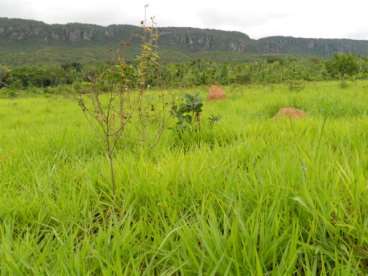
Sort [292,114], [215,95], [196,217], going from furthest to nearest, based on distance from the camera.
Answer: [215,95] → [292,114] → [196,217]

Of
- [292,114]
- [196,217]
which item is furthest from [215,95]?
[196,217]

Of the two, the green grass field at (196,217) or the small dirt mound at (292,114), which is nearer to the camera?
Answer: the green grass field at (196,217)

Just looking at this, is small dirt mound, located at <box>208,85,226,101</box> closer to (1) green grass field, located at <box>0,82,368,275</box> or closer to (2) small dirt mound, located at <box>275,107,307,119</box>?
(2) small dirt mound, located at <box>275,107,307,119</box>

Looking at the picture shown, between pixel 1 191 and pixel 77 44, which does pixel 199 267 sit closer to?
pixel 1 191

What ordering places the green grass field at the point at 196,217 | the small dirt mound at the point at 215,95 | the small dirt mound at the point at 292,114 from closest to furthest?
the green grass field at the point at 196,217 → the small dirt mound at the point at 292,114 → the small dirt mound at the point at 215,95

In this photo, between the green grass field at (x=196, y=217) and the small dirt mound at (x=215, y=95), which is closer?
the green grass field at (x=196, y=217)

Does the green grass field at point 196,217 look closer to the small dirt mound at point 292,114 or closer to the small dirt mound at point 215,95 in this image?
the small dirt mound at point 292,114

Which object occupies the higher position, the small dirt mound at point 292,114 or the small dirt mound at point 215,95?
the small dirt mound at point 292,114

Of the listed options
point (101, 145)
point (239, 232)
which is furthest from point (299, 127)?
point (239, 232)

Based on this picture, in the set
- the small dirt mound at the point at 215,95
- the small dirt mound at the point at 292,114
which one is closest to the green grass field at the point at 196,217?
the small dirt mound at the point at 292,114

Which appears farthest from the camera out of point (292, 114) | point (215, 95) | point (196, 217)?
point (215, 95)

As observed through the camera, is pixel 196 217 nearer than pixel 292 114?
Yes

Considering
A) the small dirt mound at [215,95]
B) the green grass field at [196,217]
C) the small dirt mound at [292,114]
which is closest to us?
the green grass field at [196,217]

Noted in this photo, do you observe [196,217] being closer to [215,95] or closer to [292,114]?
[292,114]
